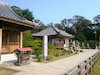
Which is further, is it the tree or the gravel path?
the tree

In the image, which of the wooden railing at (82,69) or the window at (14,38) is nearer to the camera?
the wooden railing at (82,69)

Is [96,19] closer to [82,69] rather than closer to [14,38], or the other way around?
[14,38]

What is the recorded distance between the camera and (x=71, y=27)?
5459cm

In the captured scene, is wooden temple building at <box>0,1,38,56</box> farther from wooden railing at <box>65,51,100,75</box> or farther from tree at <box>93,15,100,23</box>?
tree at <box>93,15,100,23</box>

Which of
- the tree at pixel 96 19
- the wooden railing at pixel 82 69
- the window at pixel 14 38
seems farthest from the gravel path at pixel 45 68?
the tree at pixel 96 19

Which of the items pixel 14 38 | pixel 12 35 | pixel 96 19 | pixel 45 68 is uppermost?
pixel 96 19

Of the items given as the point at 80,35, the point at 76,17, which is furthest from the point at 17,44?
the point at 76,17

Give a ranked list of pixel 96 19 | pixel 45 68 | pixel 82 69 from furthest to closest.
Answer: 1. pixel 96 19
2. pixel 45 68
3. pixel 82 69

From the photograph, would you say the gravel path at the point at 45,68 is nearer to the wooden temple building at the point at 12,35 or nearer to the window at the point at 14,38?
the wooden temple building at the point at 12,35

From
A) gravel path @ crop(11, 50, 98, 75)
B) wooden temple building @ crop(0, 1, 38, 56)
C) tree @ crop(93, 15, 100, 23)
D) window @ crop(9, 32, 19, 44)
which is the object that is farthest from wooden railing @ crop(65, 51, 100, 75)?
tree @ crop(93, 15, 100, 23)

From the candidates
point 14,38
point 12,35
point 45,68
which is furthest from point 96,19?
point 45,68

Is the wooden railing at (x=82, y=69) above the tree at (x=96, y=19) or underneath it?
underneath

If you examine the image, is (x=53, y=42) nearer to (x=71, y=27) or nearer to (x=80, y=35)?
(x=80, y=35)

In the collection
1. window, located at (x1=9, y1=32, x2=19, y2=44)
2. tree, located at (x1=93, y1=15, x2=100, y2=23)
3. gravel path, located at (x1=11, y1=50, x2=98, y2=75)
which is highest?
tree, located at (x1=93, y1=15, x2=100, y2=23)
